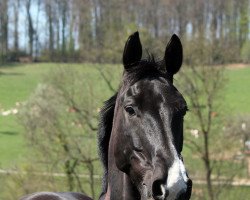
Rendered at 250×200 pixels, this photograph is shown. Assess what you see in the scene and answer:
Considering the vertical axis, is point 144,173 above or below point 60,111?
above

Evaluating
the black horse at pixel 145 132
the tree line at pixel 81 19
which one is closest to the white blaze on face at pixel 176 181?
the black horse at pixel 145 132

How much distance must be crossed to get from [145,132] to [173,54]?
62cm

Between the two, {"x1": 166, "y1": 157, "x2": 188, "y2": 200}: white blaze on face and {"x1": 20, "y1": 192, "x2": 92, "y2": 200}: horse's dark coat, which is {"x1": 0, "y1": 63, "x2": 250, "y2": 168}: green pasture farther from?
{"x1": 166, "y1": 157, "x2": 188, "y2": 200}: white blaze on face

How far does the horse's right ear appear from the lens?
135 inches

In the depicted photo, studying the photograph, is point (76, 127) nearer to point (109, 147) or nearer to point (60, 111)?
point (60, 111)

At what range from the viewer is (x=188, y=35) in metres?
20.9

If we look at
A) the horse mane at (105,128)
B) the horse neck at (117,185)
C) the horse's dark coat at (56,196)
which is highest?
the horse mane at (105,128)

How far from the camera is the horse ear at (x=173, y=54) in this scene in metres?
3.49

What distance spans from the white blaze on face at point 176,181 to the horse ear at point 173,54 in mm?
786

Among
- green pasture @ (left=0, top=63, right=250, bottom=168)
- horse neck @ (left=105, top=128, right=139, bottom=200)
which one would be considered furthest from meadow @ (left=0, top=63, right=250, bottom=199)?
horse neck @ (left=105, top=128, right=139, bottom=200)

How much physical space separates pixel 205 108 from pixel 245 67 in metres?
37.3

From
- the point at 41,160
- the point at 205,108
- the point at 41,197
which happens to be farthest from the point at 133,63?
the point at 41,160

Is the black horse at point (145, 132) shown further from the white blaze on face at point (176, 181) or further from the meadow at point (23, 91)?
the meadow at point (23, 91)

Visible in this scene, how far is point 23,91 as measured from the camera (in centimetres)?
4988
